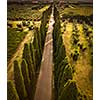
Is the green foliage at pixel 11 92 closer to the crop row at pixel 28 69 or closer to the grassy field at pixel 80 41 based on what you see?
the crop row at pixel 28 69

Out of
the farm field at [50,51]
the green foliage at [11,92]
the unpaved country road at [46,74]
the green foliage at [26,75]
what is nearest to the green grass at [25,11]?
the farm field at [50,51]

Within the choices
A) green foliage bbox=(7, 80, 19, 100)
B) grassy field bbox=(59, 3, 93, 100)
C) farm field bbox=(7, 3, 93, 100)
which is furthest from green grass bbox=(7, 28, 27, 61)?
grassy field bbox=(59, 3, 93, 100)

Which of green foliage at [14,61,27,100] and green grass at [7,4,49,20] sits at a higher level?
green grass at [7,4,49,20]

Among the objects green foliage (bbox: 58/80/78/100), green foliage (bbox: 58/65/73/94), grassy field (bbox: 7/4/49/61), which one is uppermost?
grassy field (bbox: 7/4/49/61)

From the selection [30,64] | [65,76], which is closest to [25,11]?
[30,64]

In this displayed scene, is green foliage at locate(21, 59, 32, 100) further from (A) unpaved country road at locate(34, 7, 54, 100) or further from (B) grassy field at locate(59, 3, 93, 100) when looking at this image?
(B) grassy field at locate(59, 3, 93, 100)
